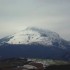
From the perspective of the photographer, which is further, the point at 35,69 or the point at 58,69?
the point at 58,69

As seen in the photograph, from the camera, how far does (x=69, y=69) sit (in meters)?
135

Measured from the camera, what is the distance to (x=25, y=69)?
104312 millimetres

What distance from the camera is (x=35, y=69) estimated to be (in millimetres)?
108000

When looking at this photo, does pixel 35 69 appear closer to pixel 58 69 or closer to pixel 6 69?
pixel 6 69

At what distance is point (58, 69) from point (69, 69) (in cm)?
627

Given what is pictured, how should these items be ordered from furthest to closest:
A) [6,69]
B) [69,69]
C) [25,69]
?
[69,69], [6,69], [25,69]

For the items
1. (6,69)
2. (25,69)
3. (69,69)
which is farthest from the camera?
(69,69)

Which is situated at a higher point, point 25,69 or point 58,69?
point 58,69

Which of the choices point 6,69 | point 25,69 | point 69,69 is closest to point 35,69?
point 25,69

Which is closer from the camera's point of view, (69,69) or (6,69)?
(6,69)

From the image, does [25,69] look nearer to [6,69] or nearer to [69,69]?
[6,69]

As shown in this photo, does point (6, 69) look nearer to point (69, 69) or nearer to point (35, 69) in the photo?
point (35, 69)

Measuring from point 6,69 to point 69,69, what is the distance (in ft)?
102

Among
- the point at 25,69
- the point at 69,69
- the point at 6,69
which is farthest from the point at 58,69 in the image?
the point at 25,69
